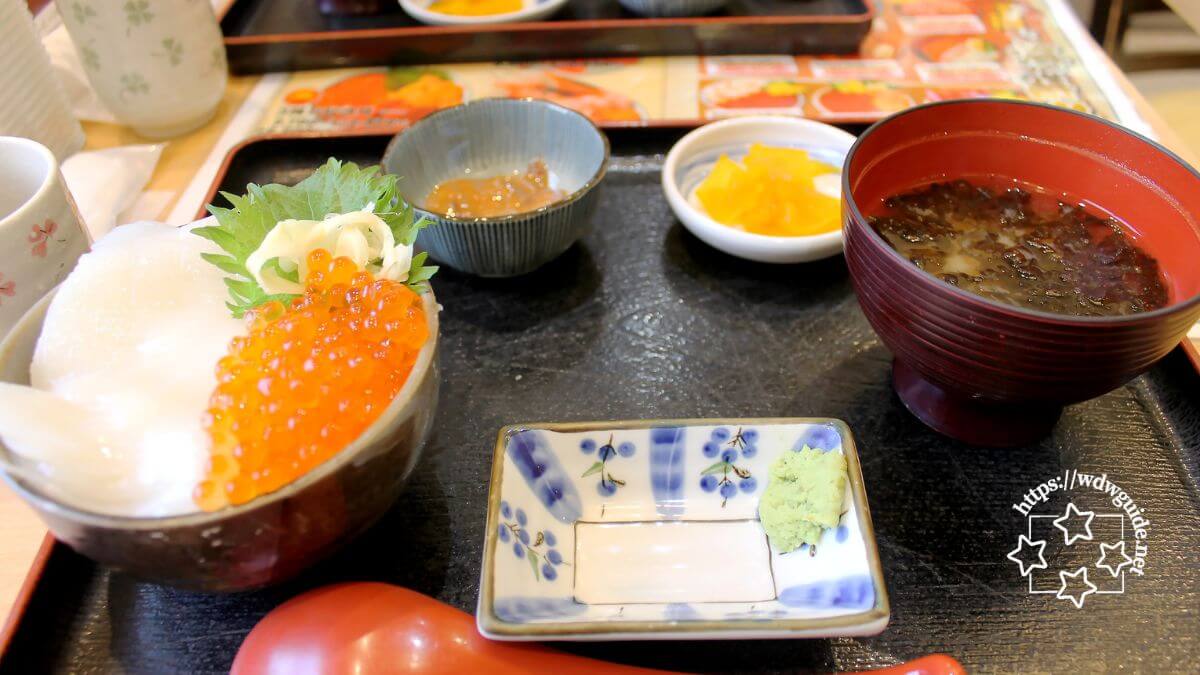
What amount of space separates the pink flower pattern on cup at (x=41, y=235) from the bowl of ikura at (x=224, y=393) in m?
0.18

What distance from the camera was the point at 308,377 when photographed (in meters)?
0.76

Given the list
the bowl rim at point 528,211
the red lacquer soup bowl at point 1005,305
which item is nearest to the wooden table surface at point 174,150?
the bowl rim at point 528,211

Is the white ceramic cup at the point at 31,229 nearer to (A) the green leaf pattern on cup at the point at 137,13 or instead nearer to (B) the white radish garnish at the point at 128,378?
(B) the white radish garnish at the point at 128,378

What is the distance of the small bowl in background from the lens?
0.68 meters

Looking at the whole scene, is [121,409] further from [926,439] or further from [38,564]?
[926,439]

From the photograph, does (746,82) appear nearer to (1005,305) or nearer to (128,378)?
(1005,305)

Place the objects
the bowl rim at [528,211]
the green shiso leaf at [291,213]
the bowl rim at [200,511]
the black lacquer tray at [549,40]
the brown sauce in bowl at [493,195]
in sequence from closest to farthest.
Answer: the bowl rim at [200,511], the green shiso leaf at [291,213], the bowl rim at [528,211], the brown sauce in bowl at [493,195], the black lacquer tray at [549,40]

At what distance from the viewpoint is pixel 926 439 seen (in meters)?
1.04

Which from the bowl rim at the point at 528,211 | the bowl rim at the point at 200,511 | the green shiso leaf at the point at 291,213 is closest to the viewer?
the bowl rim at the point at 200,511

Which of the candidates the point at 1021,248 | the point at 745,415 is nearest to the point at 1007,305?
the point at 1021,248

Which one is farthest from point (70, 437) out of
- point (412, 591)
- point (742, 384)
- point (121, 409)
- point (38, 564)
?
point (742, 384)

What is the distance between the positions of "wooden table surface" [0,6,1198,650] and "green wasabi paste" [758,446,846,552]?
85cm

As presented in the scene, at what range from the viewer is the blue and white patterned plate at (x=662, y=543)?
30.0 inches

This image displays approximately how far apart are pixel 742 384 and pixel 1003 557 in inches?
14.9
